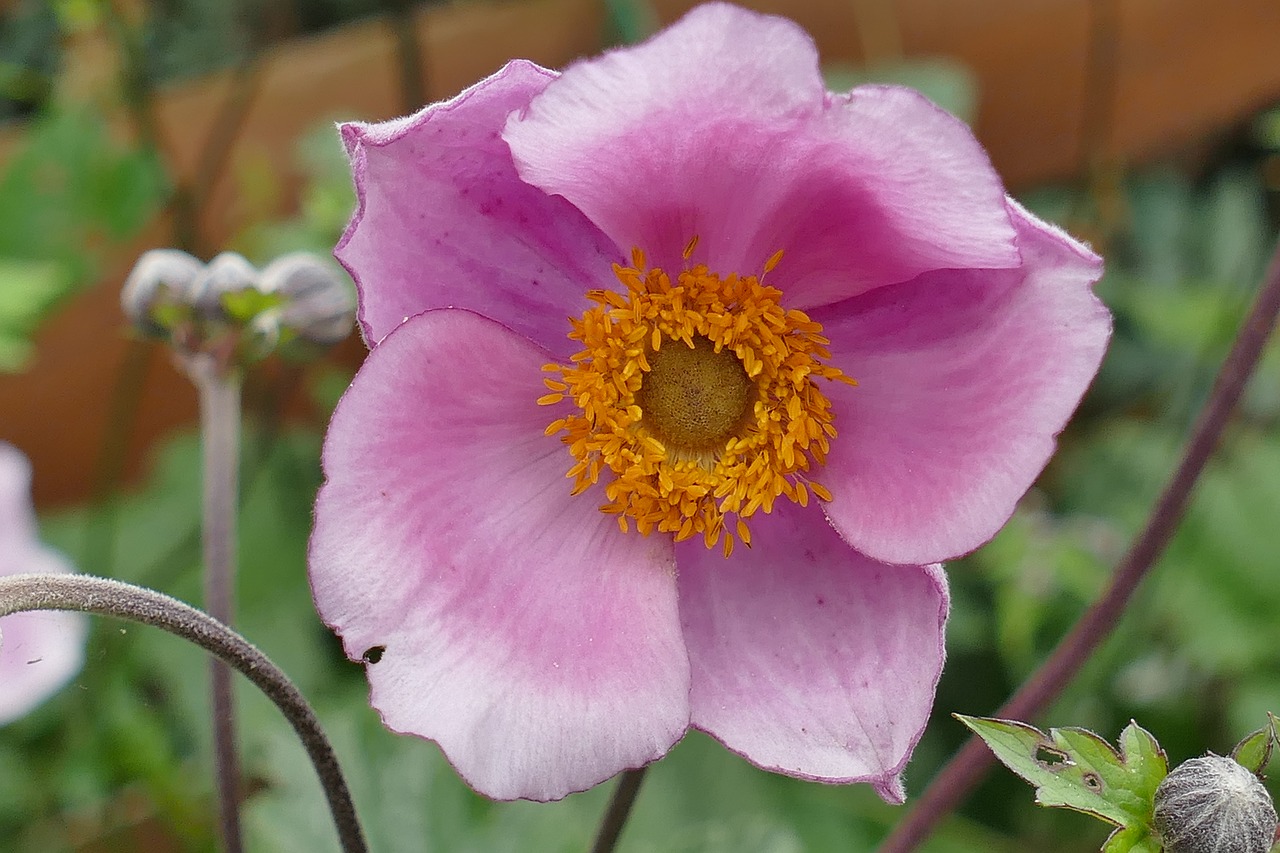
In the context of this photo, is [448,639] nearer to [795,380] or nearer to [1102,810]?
[795,380]

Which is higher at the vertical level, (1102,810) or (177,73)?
(1102,810)

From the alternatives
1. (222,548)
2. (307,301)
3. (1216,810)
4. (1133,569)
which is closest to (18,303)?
(307,301)

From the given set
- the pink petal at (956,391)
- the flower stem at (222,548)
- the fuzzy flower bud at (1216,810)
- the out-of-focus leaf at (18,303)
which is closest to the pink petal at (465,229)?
the pink petal at (956,391)

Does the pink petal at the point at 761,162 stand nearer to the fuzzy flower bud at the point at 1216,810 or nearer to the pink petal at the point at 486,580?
the pink petal at the point at 486,580

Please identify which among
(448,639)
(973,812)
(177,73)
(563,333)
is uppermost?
(563,333)

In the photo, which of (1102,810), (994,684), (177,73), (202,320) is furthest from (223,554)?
(177,73)

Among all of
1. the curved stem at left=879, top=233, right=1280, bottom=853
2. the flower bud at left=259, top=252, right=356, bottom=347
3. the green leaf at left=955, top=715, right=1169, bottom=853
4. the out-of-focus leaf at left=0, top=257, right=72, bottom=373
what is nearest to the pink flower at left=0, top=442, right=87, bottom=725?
the out-of-focus leaf at left=0, top=257, right=72, bottom=373
